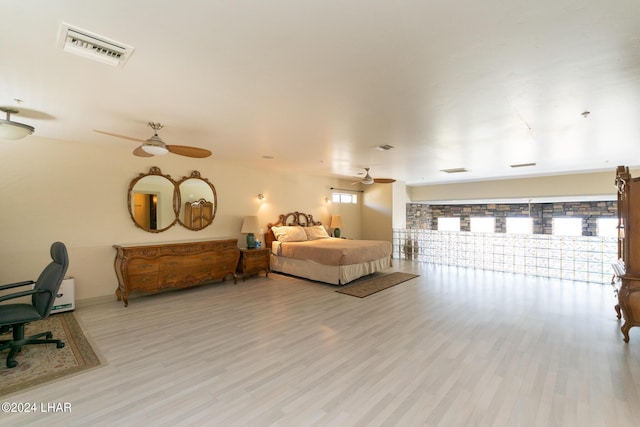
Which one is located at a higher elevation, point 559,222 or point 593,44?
point 593,44

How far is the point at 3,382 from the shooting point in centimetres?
228

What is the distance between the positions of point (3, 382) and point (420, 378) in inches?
136

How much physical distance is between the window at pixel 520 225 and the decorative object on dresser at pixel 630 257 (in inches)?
286

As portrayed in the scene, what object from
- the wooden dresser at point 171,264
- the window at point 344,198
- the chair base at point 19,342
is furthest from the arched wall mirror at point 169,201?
the window at point 344,198

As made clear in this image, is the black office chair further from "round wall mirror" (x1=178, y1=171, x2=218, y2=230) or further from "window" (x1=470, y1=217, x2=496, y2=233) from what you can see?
"window" (x1=470, y1=217, x2=496, y2=233)

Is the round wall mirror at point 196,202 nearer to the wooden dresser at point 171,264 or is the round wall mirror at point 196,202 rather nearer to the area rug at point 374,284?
the wooden dresser at point 171,264

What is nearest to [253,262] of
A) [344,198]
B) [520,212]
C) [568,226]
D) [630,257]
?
[344,198]

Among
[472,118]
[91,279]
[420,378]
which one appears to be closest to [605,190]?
[472,118]

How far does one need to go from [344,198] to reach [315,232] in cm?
225

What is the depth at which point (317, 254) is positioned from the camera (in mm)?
5680

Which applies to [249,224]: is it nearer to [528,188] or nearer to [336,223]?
[336,223]

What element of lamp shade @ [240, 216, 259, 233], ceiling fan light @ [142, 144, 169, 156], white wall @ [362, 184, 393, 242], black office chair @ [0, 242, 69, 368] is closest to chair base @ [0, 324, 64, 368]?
black office chair @ [0, 242, 69, 368]

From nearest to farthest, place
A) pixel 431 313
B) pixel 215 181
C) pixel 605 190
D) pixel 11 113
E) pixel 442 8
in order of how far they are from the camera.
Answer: pixel 442 8 → pixel 11 113 → pixel 431 313 → pixel 215 181 → pixel 605 190

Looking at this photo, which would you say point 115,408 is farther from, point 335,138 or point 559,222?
point 559,222
